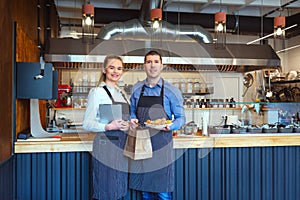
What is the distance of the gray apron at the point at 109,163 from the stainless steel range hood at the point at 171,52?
274 centimetres

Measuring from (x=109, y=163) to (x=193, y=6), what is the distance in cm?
538

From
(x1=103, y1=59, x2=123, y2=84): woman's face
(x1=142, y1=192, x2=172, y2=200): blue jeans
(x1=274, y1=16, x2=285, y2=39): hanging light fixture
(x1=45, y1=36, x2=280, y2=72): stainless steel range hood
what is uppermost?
(x1=274, y1=16, x2=285, y2=39): hanging light fixture

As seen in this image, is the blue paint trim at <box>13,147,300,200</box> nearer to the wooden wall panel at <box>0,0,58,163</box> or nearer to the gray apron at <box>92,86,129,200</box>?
the wooden wall panel at <box>0,0,58,163</box>

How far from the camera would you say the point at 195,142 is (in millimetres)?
2709

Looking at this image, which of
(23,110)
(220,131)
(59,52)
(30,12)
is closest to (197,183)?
(220,131)

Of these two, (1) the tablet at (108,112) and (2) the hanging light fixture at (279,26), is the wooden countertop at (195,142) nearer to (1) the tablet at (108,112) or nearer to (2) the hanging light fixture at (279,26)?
(1) the tablet at (108,112)

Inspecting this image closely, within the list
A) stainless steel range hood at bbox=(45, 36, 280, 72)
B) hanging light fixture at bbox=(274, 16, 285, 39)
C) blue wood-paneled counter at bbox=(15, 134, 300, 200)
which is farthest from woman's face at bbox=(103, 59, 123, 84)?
hanging light fixture at bbox=(274, 16, 285, 39)

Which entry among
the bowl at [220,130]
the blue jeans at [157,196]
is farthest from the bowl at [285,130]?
the blue jeans at [157,196]

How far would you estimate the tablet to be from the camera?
212 cm

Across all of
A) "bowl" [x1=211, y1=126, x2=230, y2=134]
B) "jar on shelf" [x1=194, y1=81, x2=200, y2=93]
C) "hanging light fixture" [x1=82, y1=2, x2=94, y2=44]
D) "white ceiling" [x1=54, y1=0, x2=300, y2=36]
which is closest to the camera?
"bowl" [x1=211, y1=126, x2=230, y2=134]

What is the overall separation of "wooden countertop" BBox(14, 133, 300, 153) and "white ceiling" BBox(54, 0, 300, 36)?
364 cm

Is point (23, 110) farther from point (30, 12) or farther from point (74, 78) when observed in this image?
point (74, 78)

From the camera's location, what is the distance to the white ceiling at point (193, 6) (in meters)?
6.17

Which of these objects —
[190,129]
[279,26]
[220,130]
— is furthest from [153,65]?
[279,26]
